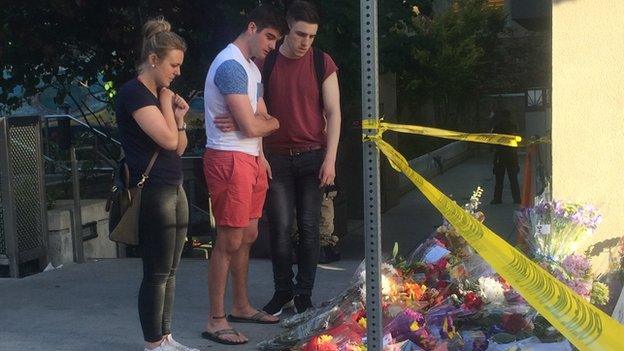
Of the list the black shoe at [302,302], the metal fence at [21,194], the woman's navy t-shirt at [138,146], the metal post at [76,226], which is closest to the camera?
the woman's navy t-shirt at [138,146]

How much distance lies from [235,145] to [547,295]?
256cm

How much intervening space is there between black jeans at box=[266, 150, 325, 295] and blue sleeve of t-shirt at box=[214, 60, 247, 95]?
0.60 m

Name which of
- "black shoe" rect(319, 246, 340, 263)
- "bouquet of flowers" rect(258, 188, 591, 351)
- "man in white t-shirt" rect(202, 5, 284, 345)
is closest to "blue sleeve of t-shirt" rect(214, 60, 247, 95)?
"man in white t-shirt" rect(202, 5, 284, 345)

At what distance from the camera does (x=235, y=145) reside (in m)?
4.75

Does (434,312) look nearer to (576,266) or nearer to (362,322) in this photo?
(362,322)

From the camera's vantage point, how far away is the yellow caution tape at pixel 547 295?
7.52ft

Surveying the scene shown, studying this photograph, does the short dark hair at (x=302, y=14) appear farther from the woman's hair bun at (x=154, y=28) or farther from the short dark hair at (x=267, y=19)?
the woman's hair bun at (x=154, y=28)

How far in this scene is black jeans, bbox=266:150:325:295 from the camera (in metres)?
5.14

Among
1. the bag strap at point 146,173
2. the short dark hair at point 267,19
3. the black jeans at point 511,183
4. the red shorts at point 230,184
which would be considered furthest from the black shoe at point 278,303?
the black jeans at point 511,183

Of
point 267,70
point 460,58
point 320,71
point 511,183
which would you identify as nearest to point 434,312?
point 320,71

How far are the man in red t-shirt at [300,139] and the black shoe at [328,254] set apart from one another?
2119 mm

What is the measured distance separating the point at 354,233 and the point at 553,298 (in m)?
8.17

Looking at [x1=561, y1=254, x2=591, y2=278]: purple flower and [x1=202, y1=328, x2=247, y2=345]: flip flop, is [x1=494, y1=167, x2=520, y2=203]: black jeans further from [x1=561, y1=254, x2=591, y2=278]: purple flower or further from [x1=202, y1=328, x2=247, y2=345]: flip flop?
[x1=202, y1=328, x2=247, y2=345]: flip flop

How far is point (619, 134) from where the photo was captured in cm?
Result: 494
